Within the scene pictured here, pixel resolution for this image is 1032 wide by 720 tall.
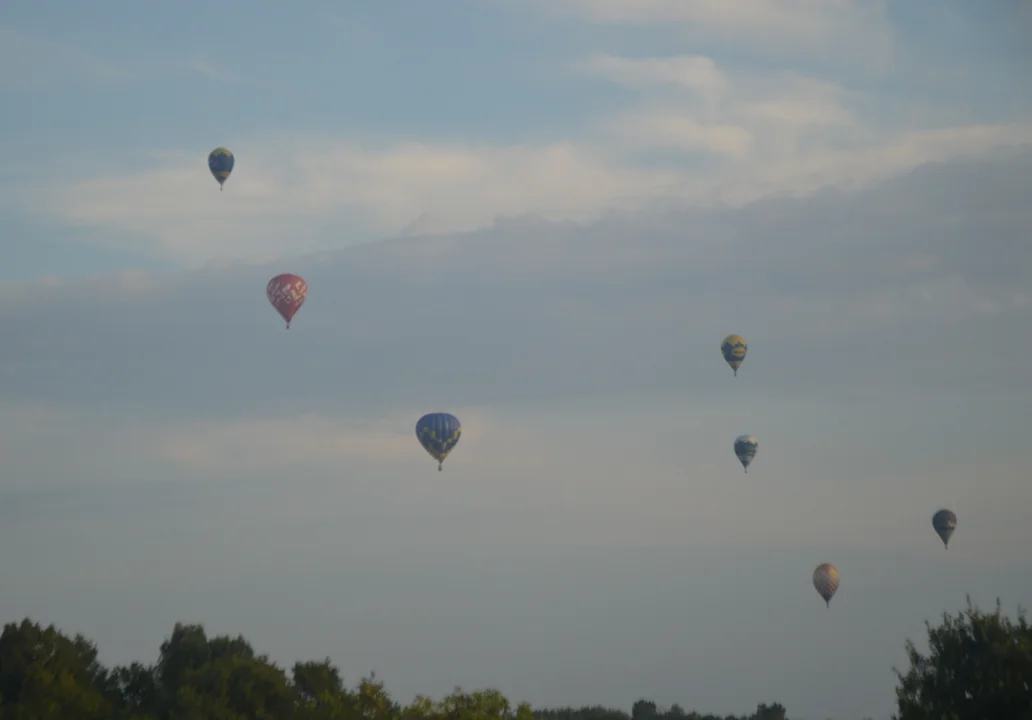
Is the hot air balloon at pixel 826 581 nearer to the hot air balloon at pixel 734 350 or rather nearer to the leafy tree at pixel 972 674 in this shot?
the hot air balloon at pixel 734 350

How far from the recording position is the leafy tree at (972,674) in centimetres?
4641

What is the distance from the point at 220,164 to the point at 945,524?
69.6m

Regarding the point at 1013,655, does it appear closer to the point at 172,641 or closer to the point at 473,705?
the point at 473,705

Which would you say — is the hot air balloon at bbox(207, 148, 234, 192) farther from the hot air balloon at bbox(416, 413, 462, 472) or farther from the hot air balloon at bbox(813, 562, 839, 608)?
the hot air balloon at bbox(813, 562, 839, 608)

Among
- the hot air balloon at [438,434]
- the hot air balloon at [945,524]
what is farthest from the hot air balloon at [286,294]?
the hot air balloon at [945,524]

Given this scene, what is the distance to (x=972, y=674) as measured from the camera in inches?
1912

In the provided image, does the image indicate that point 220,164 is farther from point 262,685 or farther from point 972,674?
point 972,674

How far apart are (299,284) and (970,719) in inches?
2834

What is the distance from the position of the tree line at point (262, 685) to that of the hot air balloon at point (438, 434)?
18.6 m

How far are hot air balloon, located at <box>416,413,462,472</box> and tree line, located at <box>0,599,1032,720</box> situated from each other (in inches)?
733

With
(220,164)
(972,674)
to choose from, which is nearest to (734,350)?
(220,164)

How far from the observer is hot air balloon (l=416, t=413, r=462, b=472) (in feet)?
333

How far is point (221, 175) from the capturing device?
118m

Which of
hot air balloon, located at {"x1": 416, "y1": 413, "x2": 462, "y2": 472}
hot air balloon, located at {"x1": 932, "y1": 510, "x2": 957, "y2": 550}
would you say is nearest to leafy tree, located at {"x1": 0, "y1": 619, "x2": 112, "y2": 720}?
hot air balloon, located at {"x1": 416, "y1": 413, "x2": 462, "y2": 472}
